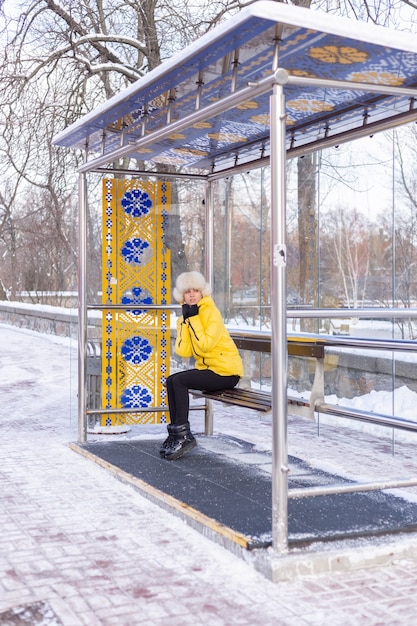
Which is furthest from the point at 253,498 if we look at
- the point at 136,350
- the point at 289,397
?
the point at 136,350

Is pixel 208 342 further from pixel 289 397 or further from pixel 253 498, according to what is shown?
pixel 253 498

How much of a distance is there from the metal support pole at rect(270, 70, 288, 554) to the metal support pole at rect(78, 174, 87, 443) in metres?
3.74

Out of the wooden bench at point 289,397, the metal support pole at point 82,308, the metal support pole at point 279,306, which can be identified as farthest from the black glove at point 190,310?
the metal support pole at point 279,306

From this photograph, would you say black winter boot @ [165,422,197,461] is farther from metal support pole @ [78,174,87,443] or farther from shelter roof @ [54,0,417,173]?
shelter roof @ [54,0,417,173]

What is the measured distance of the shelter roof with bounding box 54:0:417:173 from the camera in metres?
4.56

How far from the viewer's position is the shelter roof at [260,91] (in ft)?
15.0

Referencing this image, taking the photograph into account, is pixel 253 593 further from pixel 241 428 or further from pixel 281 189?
pixel 241 428

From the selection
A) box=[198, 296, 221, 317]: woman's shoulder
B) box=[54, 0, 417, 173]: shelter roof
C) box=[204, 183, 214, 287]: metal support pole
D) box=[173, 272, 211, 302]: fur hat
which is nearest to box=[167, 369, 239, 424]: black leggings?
box=[198, 296, 221, 317]: woman's shoulder

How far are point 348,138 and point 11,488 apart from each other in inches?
139

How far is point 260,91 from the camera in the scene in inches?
185

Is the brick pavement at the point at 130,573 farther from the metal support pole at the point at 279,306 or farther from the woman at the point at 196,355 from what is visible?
the woman at the point at 196,355

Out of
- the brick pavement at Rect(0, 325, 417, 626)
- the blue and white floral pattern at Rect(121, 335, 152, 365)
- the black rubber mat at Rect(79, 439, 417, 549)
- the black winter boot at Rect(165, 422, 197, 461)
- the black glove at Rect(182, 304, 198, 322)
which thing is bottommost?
the brick pavement at Rect(0, 325, 417, 626)

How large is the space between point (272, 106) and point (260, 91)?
0.45ft

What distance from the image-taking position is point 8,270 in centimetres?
5344
